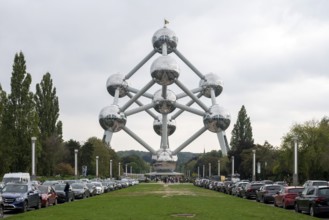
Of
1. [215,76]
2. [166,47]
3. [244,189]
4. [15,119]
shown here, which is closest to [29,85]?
[15,119]

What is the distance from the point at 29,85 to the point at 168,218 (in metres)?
49.6

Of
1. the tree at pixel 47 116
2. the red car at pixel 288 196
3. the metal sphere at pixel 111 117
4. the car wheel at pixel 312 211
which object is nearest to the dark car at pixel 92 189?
the red car at pixel 288 196

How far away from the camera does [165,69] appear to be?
119 meters

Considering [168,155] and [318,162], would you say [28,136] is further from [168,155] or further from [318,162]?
[168,155]

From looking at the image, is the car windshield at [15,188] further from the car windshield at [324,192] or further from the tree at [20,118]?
the tree at [20,118]

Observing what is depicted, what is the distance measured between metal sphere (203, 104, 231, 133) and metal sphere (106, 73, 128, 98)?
60.7ft

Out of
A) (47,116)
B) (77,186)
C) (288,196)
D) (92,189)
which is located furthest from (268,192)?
(47,116)

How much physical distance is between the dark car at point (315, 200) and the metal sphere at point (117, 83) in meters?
105

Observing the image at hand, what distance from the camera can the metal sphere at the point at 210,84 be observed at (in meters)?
135

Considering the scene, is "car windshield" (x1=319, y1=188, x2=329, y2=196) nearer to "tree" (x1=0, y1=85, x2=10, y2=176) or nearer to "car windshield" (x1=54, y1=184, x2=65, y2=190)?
"car windshield" (x1=54, y1=184, x2=65, y2=190)

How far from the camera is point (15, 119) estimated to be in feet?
230

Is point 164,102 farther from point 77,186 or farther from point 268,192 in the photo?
point 268,192

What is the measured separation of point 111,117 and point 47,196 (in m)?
89.9

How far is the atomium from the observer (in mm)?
123394
